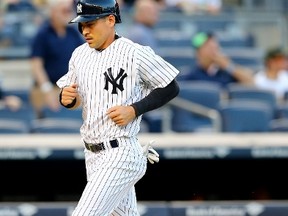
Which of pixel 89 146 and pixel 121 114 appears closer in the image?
pixel 121 114

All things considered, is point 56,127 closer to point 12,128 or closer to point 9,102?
point 12,128

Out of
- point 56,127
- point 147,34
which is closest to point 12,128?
point 56,127

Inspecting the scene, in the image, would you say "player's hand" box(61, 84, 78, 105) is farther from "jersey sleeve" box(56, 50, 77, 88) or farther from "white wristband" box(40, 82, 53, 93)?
"white wristband" box(40, 82, 53, 93)

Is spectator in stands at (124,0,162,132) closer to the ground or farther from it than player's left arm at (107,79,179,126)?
closer to the ground

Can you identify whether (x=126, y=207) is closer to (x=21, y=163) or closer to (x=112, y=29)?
(x=112, y=29)

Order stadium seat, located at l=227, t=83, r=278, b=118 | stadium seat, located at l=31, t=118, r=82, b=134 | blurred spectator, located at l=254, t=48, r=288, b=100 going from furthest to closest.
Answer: blurred spectator, located at l=254, t=48, r=288, b=100 → stadium seat, located at l=227, t=83, r=278, b=118 → stadium seat, located at l=31, t=118, r=82, b=134

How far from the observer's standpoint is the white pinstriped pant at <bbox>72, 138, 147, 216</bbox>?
15.6 ft

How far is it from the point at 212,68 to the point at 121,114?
15.5 feet

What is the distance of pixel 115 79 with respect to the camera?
15.8 feet

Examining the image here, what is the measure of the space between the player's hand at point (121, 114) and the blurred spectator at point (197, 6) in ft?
33.1

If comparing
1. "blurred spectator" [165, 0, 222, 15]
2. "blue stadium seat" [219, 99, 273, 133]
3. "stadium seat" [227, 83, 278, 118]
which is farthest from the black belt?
"blurred spectator" [165, 0, 222, 15]

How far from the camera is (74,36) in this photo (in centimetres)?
838

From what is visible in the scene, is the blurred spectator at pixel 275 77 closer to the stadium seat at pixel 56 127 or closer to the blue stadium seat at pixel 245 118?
the blue stadium seat at pixel 245 118

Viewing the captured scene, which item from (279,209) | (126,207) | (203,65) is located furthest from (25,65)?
(126,207)
